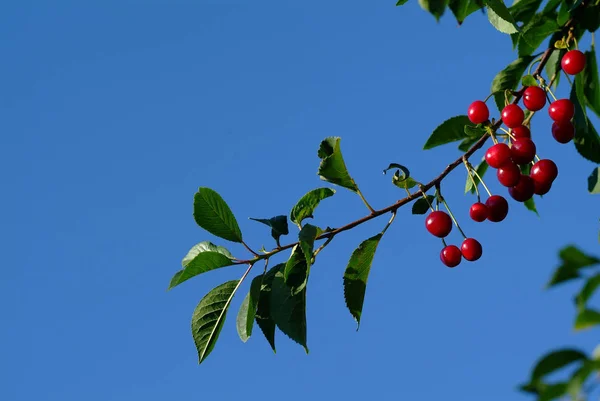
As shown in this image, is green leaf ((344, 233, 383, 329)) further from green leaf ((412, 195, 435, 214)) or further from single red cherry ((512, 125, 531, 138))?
single red cherry ((512, 125, 531, 138))

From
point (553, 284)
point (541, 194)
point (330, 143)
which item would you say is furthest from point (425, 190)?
point (553, 284)

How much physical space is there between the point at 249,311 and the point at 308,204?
18.0 inches

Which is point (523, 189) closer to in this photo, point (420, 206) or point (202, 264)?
point (420, 206)

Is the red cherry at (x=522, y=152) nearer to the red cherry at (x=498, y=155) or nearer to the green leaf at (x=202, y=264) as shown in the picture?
the red cherry at (x=498, y=155)

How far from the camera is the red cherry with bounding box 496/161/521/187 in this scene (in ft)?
10.00

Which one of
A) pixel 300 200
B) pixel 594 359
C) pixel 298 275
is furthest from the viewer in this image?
pixel 300 200

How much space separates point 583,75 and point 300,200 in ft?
3.80

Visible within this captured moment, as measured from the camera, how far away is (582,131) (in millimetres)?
3232

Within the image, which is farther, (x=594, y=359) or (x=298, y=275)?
(x=298, y=275)

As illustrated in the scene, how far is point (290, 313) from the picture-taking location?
2963mm

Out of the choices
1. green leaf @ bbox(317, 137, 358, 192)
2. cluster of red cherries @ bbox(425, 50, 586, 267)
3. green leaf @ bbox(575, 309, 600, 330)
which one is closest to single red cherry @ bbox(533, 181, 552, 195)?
cluster of red cherries @ bbox(425, 50, 586, 267)

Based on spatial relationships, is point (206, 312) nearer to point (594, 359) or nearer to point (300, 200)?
point (300, 200)

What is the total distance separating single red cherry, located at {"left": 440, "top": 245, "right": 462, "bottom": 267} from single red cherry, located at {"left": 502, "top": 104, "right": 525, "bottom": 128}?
1.81ft

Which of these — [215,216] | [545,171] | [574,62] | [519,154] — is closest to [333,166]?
[215,216]
